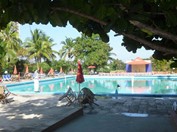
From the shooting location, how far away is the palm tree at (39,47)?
38.5 metres

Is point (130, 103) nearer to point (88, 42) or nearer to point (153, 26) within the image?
point (153, 26)

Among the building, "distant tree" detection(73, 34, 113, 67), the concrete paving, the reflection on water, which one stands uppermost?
"distant tree" detection(73, 34, 113, 67)

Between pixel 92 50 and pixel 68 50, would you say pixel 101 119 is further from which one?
pixel 68 50

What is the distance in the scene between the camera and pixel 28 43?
130ft

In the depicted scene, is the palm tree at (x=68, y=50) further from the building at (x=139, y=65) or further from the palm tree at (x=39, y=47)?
the building at (x=139, y=65)

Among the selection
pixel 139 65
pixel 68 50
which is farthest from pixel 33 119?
pixel 139 65

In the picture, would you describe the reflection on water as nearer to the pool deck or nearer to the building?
the pool deck

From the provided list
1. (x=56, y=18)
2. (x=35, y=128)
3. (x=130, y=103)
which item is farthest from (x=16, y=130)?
(x=130, y=103)

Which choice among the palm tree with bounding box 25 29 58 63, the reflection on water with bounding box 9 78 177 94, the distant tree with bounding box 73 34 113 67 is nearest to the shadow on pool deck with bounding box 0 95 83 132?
the reflection on water with bounding box 9 78 177 94

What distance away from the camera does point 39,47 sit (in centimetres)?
3872

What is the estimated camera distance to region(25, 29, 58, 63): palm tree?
38.5 meters

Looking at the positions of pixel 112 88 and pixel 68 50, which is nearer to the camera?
pixel 112 88

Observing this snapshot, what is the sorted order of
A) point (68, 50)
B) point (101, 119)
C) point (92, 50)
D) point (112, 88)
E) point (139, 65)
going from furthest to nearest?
point (68, 50)
point (139, 65)
point (92, 50)
point (112, 88)
point (101, 119)

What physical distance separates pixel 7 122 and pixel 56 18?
4.88m
